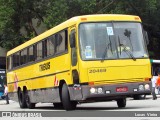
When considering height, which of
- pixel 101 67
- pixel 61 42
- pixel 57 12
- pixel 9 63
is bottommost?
pixel 101 67

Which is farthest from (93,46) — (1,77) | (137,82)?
(1,77)

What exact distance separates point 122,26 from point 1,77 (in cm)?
3623

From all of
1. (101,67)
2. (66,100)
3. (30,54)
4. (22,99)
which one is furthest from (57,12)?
(101,67)

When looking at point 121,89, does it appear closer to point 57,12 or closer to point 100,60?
point 100,60

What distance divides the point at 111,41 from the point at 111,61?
75cm

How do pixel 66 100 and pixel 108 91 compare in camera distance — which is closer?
pixel 108 91

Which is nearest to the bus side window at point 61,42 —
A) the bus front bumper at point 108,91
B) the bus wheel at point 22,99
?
the bus front bumper at point 108,91

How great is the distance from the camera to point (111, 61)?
18531 millimetres

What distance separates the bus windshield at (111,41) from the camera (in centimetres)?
1852

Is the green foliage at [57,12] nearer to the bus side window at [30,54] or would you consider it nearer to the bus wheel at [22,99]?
the bus wheel at [22,99]

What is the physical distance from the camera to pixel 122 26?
1927 centimetres

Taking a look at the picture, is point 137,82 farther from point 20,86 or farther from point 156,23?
point 156,23

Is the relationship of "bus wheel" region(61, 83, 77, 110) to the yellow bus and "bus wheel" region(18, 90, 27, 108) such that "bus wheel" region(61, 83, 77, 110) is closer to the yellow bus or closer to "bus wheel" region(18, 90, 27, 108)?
A: the yellow bus

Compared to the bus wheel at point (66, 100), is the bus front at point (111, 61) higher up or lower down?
higher up
